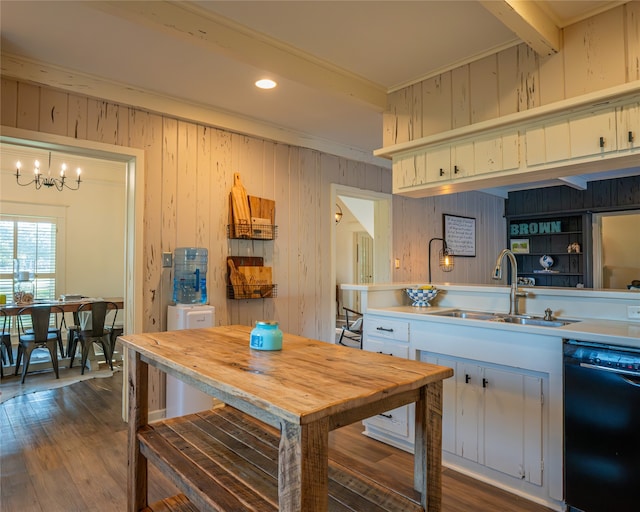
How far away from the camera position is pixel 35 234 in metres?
5.79

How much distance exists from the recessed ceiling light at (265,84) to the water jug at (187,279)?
1352 mm

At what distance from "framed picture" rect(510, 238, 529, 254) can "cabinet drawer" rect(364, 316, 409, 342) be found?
4.71 m

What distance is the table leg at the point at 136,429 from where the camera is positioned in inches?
68.1

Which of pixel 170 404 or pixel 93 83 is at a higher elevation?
pixel 93 83

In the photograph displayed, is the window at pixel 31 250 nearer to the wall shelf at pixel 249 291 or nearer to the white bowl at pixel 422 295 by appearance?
the wall shelf at pixel 249 291

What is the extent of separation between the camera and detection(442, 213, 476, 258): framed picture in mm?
5777

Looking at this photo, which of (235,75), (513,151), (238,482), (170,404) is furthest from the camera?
(170,404)

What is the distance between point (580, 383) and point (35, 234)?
21.5ft

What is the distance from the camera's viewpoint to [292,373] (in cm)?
123

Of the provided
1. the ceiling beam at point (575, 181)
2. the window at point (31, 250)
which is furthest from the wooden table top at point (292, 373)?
the window at point (31, 250)

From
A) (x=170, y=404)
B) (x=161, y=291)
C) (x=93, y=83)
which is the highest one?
(x=93, y=83)

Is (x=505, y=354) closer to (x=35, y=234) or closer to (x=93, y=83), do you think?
(x=93, y=83)

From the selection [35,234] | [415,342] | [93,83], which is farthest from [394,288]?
[35,234]

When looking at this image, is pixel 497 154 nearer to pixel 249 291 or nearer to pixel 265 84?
pixel 265 84
